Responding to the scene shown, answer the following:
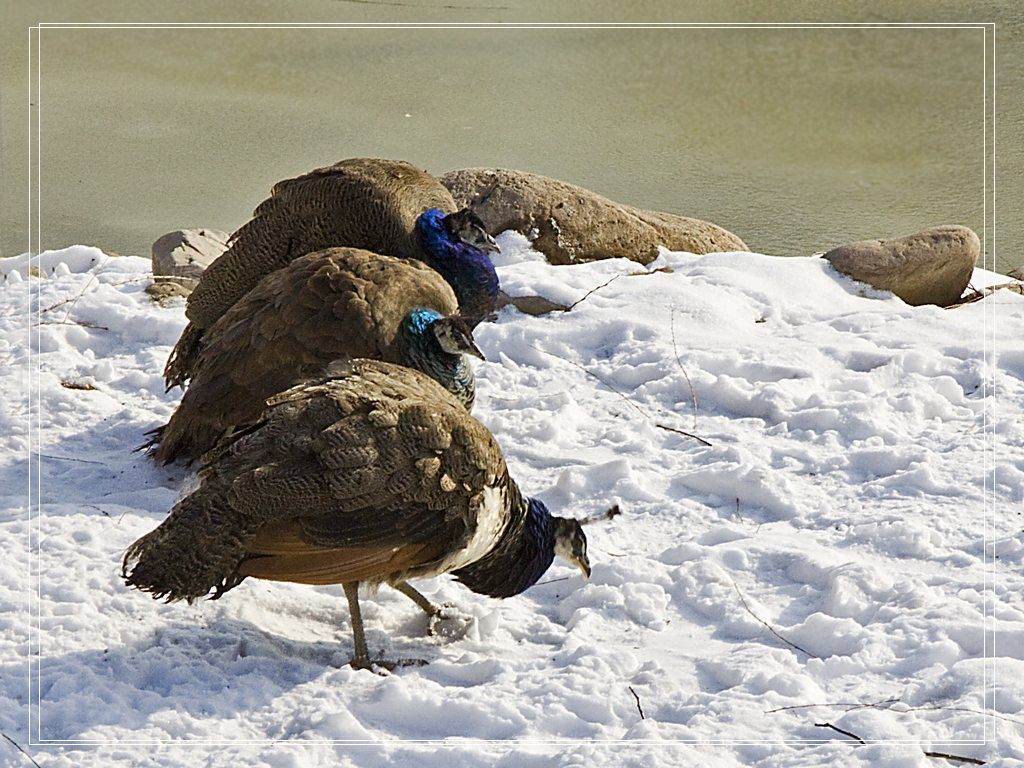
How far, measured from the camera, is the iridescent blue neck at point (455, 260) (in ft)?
16.3

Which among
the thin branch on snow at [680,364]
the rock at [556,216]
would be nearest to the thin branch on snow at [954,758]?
the thin branch on snow at [680,364]

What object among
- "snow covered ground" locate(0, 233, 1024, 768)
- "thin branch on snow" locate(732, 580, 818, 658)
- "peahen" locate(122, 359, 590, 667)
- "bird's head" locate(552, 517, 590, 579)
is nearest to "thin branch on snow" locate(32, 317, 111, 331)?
"snow covered ground" locate(0, 233, 1024, 768)

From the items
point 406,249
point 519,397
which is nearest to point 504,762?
point 519,397

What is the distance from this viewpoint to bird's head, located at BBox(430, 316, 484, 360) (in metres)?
4.08

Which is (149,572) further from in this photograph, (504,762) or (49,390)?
(49,390)

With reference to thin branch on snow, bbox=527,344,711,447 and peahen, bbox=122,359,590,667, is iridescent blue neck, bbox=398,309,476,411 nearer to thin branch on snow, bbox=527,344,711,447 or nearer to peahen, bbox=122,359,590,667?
peahen, bbox=122,359,590,667

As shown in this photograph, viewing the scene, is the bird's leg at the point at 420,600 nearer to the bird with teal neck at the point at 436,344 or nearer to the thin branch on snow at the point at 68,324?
the bird with teal neck at the point at 436,344

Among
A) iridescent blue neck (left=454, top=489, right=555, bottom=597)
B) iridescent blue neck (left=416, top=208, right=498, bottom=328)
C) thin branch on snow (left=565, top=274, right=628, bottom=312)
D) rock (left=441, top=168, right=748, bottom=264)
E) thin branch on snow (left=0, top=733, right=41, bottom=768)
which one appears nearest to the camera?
thin branch on snow (left=0, top=733, right=41, bottom=768)

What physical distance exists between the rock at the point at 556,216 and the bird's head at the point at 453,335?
7.00 ft

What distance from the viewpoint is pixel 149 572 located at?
3.08m

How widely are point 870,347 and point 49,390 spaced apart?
3.11 metres

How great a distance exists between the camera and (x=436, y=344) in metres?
4.12

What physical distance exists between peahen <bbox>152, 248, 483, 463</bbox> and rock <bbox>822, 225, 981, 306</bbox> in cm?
236

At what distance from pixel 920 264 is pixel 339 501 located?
3586 mm
